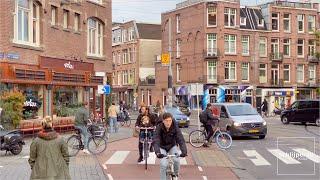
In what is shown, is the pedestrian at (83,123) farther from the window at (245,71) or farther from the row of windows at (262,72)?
the window at (245,71)

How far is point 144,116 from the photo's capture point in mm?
16375

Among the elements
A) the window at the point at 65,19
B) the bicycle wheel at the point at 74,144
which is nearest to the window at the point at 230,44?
the window at the point at 65,19

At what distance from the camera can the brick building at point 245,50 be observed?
220 feet

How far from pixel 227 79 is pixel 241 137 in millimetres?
40898

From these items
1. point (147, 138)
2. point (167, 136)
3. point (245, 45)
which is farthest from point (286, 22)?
point (167, 136)

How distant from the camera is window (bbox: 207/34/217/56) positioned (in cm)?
6700

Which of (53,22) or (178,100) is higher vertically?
(53,22)

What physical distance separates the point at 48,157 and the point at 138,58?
248 feet

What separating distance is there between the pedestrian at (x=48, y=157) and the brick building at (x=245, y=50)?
58.3 m

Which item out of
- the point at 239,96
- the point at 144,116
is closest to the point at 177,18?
the point at 239,96

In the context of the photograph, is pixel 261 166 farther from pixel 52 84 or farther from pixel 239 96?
pixel 239 96

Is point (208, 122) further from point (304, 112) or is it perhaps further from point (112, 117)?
point (304, 112)

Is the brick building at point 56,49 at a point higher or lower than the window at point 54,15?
lower

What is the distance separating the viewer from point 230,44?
223ft
